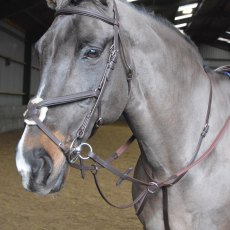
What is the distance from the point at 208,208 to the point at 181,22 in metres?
21.5

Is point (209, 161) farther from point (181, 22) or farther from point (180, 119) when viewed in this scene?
point (181, 22)

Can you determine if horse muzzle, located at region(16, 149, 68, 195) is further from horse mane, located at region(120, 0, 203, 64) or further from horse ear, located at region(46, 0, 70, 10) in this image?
horse mane, located at region(120, 0, 203, 64)

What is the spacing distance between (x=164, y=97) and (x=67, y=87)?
1.85ft

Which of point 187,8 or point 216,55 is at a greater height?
point 187,8

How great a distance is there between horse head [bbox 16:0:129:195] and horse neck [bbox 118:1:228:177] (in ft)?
0.62

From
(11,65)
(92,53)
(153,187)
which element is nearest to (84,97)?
(92,53)

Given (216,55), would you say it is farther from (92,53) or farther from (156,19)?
(92,53)

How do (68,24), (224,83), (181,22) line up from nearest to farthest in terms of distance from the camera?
(68,24) < (224,83) < (181,22)

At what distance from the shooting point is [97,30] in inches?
67.2

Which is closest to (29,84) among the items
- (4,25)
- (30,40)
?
(30,40)

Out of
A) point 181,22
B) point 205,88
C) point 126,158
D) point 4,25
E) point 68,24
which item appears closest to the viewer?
point 68,24

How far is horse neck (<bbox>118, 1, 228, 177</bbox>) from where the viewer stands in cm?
192

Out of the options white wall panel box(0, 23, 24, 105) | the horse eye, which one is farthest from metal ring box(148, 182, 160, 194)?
white wall panel box(0, 23, 24, 105)

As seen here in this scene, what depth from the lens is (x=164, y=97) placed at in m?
2.00
